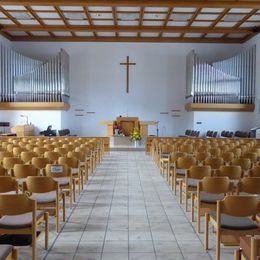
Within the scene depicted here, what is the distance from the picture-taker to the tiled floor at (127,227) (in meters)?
4.71

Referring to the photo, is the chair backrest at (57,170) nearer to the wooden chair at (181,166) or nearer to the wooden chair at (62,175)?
the wooden chair at (62,175)

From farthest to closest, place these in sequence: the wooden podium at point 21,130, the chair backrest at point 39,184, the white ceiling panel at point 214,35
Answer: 1. the white ceiling panel at point 214,35
2. the wooden podium at point 21,130
3. the chair backrest at point 39,184

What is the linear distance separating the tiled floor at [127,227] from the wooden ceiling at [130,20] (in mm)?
8699

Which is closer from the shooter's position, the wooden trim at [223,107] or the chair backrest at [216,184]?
the chair backrest at [216,184]

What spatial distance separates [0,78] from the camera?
20000 mm

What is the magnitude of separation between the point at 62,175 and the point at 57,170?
16.7 inches

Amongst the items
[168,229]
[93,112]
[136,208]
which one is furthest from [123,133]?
[168,229]

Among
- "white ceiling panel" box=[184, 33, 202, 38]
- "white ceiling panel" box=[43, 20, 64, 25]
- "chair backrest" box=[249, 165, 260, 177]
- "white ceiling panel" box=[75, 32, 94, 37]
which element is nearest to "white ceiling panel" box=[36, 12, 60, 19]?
"white ceiling panel" box=[43, 20, 64, 25]

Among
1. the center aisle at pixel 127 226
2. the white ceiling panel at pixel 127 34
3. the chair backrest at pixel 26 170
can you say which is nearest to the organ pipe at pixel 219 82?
the white ceiling panel at pixel 127 34

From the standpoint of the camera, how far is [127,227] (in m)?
5.77

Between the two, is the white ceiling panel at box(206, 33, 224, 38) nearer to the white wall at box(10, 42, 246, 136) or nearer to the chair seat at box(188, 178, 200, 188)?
the white wall at box(10, 42, 246, 136)

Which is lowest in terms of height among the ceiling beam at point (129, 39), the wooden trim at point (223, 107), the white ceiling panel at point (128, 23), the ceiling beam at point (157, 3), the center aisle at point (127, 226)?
the center aisle at point (127, 226)

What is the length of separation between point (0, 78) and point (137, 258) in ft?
56.9

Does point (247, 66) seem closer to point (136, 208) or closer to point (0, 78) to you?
point (0, 78)
